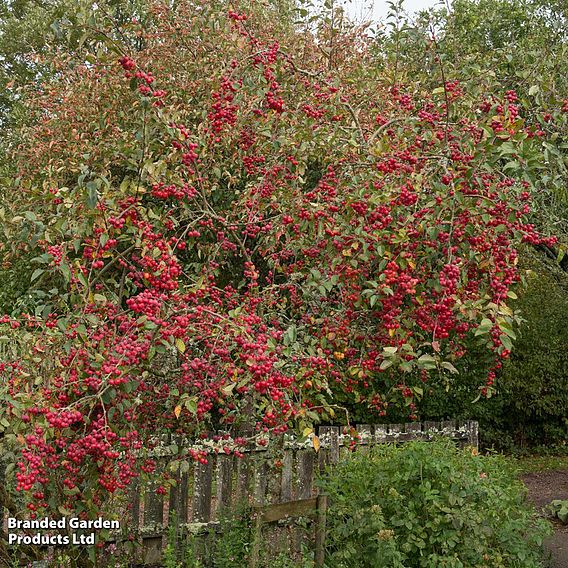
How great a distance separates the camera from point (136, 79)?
4.04 m

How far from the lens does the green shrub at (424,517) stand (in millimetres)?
4602

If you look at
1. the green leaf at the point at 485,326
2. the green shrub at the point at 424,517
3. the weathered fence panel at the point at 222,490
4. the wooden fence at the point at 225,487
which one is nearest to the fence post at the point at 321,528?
the green shrub at the point at 424,517

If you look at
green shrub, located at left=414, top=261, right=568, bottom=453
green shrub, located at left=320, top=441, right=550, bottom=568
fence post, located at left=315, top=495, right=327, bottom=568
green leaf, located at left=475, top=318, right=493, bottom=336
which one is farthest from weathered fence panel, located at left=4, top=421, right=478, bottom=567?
green shrub, located at left=414, top=261, right=568, bottom=453

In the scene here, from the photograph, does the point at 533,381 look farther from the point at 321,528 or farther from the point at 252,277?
the point at 252,277

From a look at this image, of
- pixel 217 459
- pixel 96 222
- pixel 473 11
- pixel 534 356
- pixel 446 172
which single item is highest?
pixel 473 11

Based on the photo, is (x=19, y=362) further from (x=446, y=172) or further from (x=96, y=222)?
(x=446, y=172)

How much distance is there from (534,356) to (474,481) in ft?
25.6

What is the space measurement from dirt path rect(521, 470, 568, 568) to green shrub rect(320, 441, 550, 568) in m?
1.36

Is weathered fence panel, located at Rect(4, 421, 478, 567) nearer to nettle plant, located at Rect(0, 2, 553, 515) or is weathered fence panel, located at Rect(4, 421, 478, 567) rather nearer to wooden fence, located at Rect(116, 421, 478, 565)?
wooden fence, located at Rect(116, 421, 478, 565)

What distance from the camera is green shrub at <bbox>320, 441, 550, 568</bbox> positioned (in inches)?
181

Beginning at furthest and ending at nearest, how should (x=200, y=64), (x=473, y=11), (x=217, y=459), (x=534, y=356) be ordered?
(x=473, y=11), (x=534, y=356), (x=200, y=64), (x=217, y=459)

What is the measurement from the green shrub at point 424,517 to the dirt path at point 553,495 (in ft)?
4.46

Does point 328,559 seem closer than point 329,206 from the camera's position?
No

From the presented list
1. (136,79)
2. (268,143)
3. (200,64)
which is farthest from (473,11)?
(136,79)
